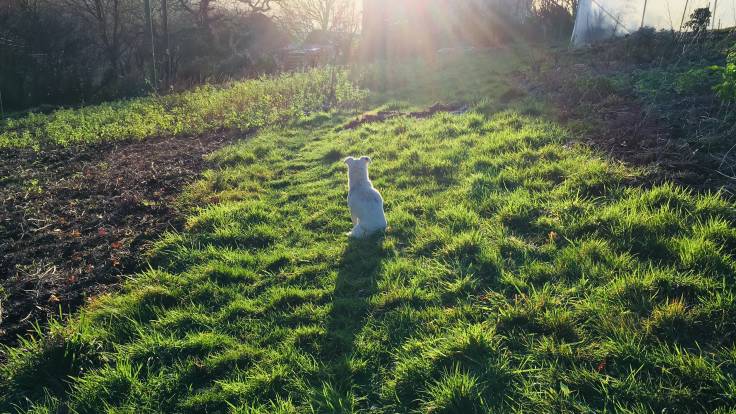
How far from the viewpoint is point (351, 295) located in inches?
153

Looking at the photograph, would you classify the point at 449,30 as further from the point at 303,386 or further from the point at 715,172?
the point at 303,386

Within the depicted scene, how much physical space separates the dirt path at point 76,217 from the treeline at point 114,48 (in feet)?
29.8

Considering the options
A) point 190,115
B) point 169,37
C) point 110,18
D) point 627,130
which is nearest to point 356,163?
point 627,130

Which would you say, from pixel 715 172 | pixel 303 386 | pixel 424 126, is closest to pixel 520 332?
pixel 303 386

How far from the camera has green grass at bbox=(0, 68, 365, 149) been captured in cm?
1040

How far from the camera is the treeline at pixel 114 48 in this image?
65.3 ft

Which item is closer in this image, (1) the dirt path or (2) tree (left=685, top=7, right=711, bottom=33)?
(1) the dirt path

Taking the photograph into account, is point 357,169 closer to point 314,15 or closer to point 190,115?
point 190,115

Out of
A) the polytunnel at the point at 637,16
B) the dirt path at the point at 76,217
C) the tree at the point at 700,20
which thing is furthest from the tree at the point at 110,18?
the tree at the point at 700,20

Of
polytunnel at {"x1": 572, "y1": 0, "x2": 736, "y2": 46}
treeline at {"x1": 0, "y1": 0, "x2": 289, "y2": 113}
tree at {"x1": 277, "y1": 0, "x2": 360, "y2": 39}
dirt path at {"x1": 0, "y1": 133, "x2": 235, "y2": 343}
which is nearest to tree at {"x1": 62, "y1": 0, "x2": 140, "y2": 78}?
treeline at {"x1": 0, "y1": 0, "x2": 289, "y2": 113}

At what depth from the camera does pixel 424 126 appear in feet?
29.2

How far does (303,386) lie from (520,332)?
1627 mm

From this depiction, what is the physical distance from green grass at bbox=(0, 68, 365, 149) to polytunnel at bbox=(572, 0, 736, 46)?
8986 mm

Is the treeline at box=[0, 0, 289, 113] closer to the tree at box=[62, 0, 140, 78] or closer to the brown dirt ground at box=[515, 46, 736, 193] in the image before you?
the tree at box=[62, 0, 140, 78]
